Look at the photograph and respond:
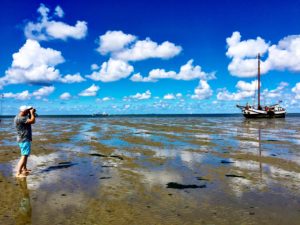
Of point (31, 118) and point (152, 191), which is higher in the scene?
point (31, 118)

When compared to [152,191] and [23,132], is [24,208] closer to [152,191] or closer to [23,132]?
[152,191]

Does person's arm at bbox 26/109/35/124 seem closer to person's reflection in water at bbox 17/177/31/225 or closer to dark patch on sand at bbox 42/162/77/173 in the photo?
dark patch on sand at bbox 42/162/77/173

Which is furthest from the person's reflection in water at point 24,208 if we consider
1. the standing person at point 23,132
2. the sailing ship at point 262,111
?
the sailing ship at point 262,111

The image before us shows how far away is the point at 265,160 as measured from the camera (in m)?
14.2

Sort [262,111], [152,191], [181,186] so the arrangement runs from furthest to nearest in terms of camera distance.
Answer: [262,111] → [181,186] → [152,191]

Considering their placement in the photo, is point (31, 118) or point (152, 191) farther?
point (31, 118)

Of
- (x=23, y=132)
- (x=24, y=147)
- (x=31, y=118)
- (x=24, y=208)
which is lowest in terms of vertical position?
(x=24, y=208)

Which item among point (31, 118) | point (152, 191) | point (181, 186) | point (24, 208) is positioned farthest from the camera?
point (31, 118)

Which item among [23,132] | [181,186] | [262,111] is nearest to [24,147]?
[23,132]

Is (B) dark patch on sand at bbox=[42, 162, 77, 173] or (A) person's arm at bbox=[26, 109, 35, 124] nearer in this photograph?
(A) person's arm at bbox=[26, 109, 35, 124]

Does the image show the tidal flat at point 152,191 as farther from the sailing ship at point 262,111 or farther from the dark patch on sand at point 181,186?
the sailing ship at point 262,111

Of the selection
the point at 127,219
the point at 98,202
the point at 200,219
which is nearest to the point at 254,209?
the point at 200,219

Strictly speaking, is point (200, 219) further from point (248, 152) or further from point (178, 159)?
point (248, 152)

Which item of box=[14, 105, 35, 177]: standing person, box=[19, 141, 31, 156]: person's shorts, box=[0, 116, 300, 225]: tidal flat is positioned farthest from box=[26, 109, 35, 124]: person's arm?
box=[0, 116, 300, 225]: tidal flat
